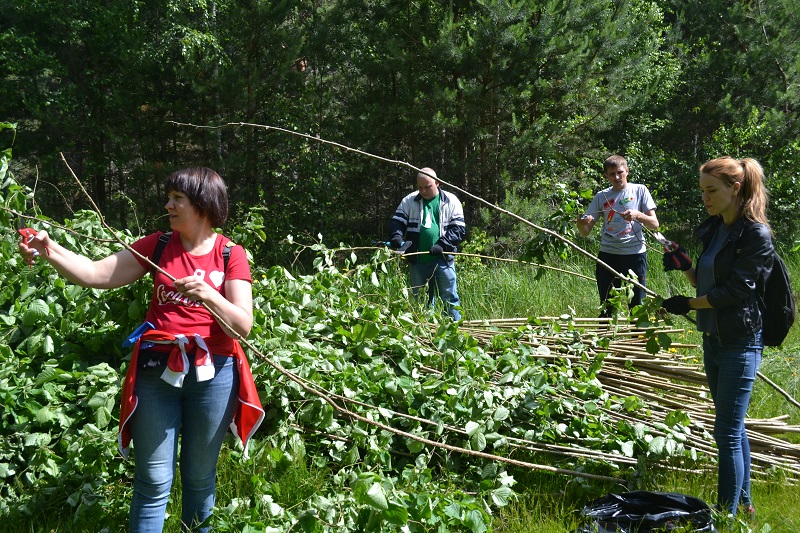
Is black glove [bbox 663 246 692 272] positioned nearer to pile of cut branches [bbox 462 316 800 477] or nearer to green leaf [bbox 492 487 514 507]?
pile of cut branches [bbox 462 316 800 477]

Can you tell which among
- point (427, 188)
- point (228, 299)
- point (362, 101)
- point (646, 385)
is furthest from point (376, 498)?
point (362, 101)

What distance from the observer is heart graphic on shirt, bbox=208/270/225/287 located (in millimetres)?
2885

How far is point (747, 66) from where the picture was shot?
53.2ft

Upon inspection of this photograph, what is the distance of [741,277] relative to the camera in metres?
3.30

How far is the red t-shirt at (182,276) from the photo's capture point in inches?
111

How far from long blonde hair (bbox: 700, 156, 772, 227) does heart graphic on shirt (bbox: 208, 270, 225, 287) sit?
2185mm

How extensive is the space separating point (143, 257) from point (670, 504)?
98.8 inches

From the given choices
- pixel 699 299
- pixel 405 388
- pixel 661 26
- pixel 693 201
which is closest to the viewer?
pixel 699 299

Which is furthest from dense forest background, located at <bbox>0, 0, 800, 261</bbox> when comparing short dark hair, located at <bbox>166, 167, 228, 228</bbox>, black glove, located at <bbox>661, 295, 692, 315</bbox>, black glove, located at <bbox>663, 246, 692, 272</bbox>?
short dark hair, located at <bbox>166, 167, 228, 228</bbox>

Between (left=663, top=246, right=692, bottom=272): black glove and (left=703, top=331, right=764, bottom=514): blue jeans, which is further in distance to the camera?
(left=663, top=246, right=692, bottom=272): black glove

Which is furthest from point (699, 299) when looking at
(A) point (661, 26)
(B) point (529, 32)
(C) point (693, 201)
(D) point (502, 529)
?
(A) point (661, 26)

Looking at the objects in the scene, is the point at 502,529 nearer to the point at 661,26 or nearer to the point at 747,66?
the point at 747,66

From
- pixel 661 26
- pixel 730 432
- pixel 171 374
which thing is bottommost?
pixel 730 432

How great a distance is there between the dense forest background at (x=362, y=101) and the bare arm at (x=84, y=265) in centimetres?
893
